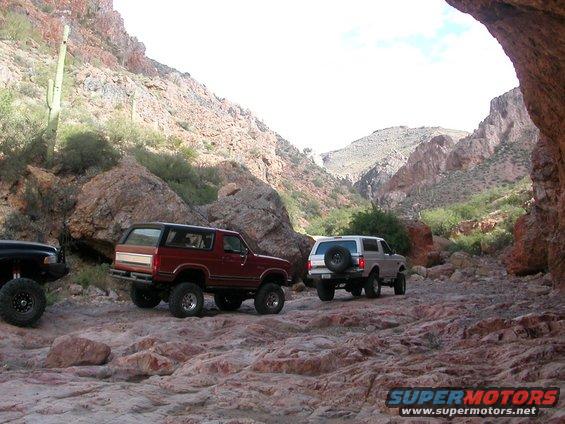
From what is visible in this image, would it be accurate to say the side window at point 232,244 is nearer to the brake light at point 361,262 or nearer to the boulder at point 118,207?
the brake light at point 361,262

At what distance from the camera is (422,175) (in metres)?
65.2

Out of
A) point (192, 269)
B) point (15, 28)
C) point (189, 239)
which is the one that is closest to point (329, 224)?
point (15, 28)

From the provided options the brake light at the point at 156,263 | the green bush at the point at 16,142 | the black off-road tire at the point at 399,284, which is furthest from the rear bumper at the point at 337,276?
the green bush at the point at 16,142

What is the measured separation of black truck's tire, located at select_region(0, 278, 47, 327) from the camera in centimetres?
884

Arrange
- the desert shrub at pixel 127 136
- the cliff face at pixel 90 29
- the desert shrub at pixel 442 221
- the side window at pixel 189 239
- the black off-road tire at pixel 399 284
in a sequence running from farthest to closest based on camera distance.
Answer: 1. the cliff face at pixel 90 29
2. the desert shrub at pixel 442 221
3. the desert shrub at pixel 127 136
4. the black off-road tire at pixel 399 284
5. the side window at pixel 189 239

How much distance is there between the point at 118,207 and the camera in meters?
14.8

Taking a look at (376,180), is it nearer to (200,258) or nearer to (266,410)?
(200,258)

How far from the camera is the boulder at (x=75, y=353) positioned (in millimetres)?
6703

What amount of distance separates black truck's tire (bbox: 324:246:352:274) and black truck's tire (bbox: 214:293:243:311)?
2763mm

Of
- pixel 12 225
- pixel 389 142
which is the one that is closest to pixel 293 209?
pixel 12 225

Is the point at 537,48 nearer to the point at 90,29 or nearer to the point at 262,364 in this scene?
the point at 262,364

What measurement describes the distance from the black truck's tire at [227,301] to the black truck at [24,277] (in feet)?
12.2

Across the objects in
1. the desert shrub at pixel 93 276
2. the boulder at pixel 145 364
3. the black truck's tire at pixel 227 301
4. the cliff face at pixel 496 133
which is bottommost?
the boulder at pixel 145 364

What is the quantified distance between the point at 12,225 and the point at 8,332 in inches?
260
